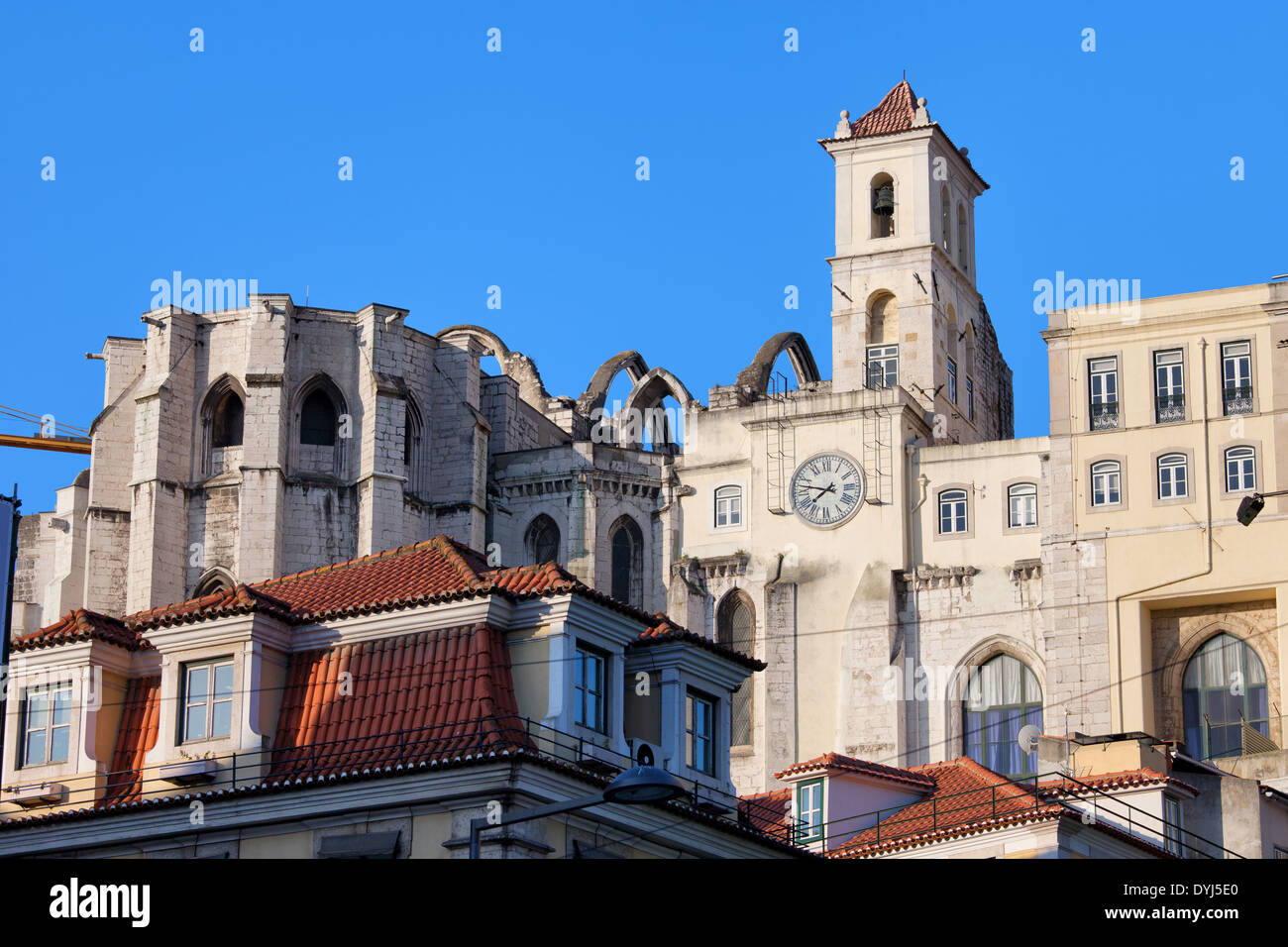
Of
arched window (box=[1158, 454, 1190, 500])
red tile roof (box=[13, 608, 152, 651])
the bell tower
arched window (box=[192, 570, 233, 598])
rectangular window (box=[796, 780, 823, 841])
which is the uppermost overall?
the bell tower

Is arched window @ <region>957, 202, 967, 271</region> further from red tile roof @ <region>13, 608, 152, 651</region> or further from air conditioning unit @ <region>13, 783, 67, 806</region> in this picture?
air conditioning unit @ <region>13, 783, 67, 806</region>

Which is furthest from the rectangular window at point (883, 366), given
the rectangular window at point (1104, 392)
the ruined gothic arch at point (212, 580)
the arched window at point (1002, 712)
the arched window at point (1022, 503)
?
the ruined gothic arch at point (212, 580)

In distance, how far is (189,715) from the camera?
4069cm

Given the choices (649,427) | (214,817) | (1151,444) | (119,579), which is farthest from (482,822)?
(649,427)

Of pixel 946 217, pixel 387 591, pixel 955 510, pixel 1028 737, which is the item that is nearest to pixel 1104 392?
pixel 955 510

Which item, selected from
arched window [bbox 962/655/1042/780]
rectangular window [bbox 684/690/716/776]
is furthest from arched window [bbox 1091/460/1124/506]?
rectangular window [bbox 684/690/716/776]

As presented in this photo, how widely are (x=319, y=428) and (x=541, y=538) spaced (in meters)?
8.41

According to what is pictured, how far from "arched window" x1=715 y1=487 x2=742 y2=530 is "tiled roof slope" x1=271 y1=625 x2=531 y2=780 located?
4370 centimetres

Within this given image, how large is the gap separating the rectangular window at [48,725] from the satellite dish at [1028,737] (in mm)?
39996

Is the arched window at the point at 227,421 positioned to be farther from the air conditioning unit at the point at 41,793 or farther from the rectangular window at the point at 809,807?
the air conditioning unit at the point at 41,793

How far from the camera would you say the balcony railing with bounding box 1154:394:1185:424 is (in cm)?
7550

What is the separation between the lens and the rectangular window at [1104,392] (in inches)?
3017

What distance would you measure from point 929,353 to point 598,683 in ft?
157

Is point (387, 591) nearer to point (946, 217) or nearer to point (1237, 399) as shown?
point (1237, 399)
